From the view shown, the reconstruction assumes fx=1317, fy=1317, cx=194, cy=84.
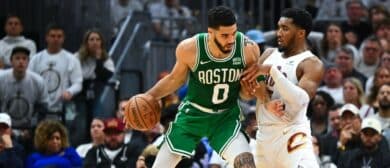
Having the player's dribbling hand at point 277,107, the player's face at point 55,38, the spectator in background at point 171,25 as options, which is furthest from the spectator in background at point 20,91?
the player's dribbling hand at point 277,107

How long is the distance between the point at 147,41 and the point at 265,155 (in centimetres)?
736

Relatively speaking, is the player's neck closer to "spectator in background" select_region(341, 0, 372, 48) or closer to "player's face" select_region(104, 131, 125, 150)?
"player's face" select_region(104, 131, 125, 150)

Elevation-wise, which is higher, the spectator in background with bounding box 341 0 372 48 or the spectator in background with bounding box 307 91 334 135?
the spectator in background with bounding box 341 0 372 48

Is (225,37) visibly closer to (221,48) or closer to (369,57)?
(221,48)

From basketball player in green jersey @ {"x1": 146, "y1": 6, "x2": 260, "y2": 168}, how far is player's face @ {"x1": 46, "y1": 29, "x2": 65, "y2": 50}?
5.30 meters

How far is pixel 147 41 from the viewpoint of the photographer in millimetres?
19859

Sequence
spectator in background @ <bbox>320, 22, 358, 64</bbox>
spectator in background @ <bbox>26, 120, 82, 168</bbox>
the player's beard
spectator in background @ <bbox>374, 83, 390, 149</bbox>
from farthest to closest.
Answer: spectator in background @ <bbox>320, 22, 358, 64</bbox> < spectator in background @ <bbox>374, 83, 390, 149</bbox> < spectator in background @ <bbox>26, 120, 82, 168</bbox> < the player's beard

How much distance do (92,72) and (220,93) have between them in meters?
5.87

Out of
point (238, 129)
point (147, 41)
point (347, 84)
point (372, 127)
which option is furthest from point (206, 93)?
point (147, 41)

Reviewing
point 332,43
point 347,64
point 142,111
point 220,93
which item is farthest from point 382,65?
point 142,111

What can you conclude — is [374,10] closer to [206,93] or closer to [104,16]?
[104,16]

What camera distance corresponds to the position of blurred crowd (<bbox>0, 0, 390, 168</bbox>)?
51.5ft

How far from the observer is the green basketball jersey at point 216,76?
489 inches

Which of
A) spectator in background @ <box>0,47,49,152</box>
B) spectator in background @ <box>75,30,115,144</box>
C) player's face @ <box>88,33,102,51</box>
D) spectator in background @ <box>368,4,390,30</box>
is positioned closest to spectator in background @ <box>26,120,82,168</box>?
spectator in background @ <box>0,47,49,152</box>
